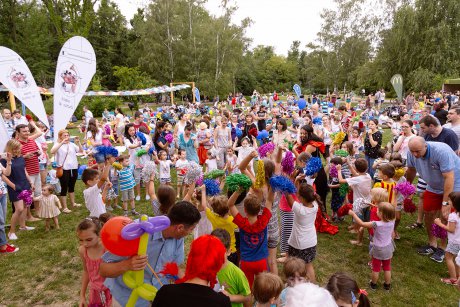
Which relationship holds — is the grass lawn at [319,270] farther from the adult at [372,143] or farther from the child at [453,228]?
the adult at [372,143]

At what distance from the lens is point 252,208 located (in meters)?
3.34

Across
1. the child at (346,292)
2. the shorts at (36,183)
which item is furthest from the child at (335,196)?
the shorts at (36,183)

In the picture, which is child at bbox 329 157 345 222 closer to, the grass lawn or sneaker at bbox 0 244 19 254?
the grass lawn

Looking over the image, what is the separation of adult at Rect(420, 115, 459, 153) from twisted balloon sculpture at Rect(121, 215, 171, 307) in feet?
16.1

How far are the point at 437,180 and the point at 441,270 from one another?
4.54 feet

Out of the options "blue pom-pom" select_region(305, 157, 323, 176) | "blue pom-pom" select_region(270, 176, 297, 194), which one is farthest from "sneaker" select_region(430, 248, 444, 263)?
"blue pom-pom" select_region(270, 176, 297, 194)

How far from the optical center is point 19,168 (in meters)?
5.65

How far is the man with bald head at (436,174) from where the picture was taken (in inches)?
171

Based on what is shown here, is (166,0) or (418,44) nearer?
(418,44)

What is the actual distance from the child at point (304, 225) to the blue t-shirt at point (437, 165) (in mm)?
1993

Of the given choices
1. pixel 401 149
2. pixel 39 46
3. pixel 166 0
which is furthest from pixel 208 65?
pixel 401 149

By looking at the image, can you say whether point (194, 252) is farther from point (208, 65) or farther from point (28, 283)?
point (208, 65)

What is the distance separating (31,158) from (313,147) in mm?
5770

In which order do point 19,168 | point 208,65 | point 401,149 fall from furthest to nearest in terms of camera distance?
1. point 208,65
2. point 401,149
3. point 19,168
